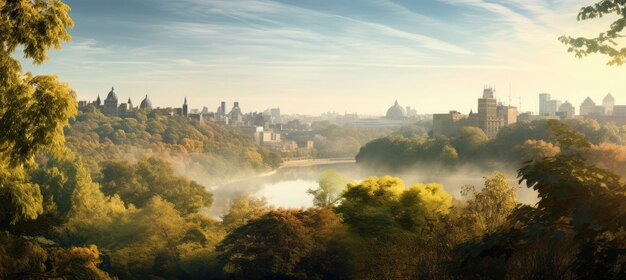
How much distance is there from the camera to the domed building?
165000 millimetres

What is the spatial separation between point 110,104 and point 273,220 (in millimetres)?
148963

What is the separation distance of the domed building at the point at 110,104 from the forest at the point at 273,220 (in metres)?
91.2

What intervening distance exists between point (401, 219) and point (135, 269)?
45.4 feet

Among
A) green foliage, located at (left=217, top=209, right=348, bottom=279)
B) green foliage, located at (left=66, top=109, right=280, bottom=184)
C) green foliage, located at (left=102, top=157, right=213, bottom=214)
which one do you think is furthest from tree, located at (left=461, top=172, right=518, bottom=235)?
green foliage, located at (left=66, top=109, right=280, bottom=184)

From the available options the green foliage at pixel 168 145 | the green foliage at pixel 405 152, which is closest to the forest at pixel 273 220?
the green foliage at pixel 405 152

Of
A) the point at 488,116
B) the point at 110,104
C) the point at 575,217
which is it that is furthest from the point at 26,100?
the point at 110,104

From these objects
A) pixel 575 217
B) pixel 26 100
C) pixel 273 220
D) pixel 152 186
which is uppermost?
pixel 26 100

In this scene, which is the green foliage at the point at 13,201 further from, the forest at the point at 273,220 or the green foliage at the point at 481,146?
the green foliage at the point at 481,146

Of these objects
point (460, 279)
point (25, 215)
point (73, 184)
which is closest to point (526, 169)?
point (460, 279)

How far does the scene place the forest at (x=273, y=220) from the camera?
26.7 feet

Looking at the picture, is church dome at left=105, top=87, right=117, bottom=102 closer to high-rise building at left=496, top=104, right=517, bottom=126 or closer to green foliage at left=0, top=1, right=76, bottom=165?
high-rise building at left=496, top=104, right=517, bottom=126

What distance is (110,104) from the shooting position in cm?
16812

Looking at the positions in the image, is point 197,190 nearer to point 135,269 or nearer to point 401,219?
point 135,269

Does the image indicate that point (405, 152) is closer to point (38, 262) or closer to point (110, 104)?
point (110, 104)
